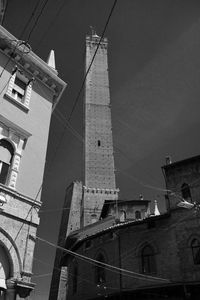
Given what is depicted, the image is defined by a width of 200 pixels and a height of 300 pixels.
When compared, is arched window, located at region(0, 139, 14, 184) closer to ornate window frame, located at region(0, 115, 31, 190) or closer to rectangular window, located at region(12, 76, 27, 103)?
ornate window frame, located at region(0, 115, 31, 190)

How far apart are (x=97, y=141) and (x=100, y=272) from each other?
29955 millimetres

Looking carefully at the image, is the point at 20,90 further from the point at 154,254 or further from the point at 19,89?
the point at 154,254

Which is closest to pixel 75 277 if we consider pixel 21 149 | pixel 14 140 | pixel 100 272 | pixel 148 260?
pixel 100 272

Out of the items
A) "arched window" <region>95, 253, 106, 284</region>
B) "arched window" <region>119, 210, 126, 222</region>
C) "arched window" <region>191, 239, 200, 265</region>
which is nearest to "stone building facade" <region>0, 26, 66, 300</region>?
"arched window" <region>191, 239, 200, 265</region>

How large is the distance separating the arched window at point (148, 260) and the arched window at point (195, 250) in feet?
8.33

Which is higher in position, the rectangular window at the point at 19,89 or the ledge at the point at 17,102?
the rectangular window at the point at 19,89

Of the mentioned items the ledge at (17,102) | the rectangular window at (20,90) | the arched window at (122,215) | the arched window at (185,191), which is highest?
the arched window at (122,215)

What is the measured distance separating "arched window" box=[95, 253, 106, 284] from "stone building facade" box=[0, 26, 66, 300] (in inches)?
477

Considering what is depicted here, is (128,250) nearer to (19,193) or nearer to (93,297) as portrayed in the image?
(93,297)

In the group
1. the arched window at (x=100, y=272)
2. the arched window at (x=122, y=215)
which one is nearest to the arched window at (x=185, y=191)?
the arched window at (x=100, y=272)

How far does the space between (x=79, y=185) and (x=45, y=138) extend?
128ft

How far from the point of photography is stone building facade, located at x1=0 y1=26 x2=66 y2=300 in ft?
26.6

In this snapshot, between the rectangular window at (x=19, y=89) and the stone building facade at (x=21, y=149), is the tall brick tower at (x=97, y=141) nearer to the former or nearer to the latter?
the stone building facade at (x=21, y=149)

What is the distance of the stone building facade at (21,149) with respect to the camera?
8094mm
